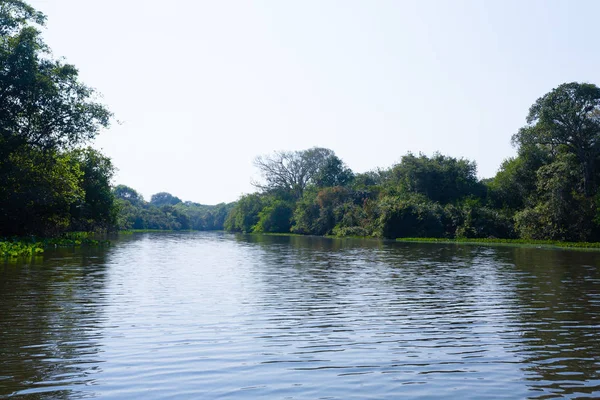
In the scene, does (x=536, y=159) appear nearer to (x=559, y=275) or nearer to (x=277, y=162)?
(x=559, y=275)

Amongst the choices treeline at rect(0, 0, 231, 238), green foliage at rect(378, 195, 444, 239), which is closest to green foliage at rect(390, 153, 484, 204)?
green foliage at rect(378, 195, 444, 239)

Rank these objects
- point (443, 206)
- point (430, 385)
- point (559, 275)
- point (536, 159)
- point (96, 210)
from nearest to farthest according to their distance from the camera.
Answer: point (430, 385)
point (559, 275)
point (96, 210)
point (536, 159)
point (443, 206)

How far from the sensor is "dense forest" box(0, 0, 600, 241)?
40531mm

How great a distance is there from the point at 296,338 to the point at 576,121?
2193 inches

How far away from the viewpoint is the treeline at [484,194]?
5716 centimetres

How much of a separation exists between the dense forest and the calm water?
76.7 ft

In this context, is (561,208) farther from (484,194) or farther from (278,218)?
(278,218)

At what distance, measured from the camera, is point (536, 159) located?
218 feet

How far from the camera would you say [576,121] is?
57.8 meters

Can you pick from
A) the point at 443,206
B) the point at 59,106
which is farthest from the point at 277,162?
the point at 59,106

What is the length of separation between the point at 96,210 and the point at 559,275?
4627cm

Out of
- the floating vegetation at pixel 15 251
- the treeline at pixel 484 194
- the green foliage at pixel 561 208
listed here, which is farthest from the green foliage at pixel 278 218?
the floating vegetation at pixel 15 251

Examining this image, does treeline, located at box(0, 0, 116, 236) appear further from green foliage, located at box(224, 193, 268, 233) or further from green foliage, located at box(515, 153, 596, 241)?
green foliage, located at box(224, 193, 268, 233)

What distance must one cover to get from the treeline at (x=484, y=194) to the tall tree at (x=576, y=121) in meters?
0.10
